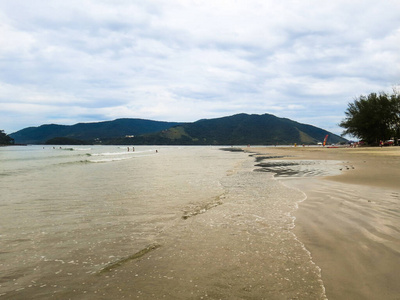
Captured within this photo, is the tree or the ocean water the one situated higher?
the tree

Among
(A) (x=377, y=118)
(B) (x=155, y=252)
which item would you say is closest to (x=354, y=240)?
(B) (x=155, y=252)

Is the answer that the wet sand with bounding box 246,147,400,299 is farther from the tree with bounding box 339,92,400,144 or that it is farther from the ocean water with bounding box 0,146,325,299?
the tree with bounding box 339,92,400,144

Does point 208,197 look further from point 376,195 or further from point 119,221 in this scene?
point 376,195

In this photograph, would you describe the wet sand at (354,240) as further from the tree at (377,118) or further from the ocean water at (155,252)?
the tree at (377,118)

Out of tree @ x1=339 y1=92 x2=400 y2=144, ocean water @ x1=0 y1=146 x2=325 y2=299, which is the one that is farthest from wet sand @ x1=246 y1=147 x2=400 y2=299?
tree @ x1=339 y1=92 x2=400 y2=144

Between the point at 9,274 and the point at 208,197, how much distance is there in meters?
6.77

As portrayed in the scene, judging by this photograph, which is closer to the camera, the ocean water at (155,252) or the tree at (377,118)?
the ocean water at (155,252)

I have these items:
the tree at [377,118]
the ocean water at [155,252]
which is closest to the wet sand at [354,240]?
the ocean water at [155,252]

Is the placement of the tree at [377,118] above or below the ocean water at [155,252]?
above

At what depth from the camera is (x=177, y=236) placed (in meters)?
5.44

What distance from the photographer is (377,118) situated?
65438 mm

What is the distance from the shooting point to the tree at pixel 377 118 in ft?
218

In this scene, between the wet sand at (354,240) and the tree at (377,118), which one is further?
the tree at (377,118)

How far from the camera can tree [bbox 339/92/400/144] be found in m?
66.5
